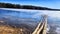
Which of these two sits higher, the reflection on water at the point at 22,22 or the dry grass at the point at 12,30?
the reflection on water at the point at 22,22

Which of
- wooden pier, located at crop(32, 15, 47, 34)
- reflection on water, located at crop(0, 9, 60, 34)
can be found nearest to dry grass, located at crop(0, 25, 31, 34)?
reflection on water, located at crop(0, 9, 60, 34)

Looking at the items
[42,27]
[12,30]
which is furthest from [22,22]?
[42,27]

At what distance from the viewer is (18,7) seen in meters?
2.25

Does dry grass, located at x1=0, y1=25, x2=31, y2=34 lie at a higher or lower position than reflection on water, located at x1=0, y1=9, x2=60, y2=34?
lower

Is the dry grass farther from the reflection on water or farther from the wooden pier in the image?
the wooden pier

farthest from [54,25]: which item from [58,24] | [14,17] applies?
[14,17]

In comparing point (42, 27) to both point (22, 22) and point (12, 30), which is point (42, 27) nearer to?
point (22, 22)

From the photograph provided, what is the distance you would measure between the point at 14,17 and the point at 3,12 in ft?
0.64

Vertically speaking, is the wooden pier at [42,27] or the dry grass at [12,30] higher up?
the wooden pier at [42,27]

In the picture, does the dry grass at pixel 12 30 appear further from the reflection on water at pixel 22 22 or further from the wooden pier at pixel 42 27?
the wooden pier at pixel 42 27

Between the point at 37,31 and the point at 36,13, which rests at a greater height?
the point at 36,13

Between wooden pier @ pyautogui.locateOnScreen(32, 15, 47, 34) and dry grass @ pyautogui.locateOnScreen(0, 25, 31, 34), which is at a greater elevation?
wooden pier @ pyautogui.locateOnScreen(32, 15, 47, 34)

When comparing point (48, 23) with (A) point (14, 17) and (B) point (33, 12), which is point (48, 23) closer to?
(B) point (33, 12)

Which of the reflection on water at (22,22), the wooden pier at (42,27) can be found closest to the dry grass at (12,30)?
the reflection on water at (22,22)
